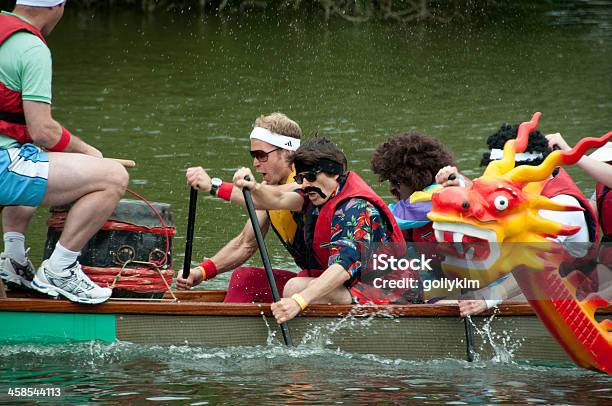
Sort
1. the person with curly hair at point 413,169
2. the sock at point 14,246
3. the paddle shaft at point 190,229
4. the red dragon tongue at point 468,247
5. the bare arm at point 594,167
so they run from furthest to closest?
the paddle shaft at point 190,229 < the sock at point 14,246 < the person with curly hair at point 413,169 < the bare arm at point 594,167 < the red dragon tongue at point 468,247

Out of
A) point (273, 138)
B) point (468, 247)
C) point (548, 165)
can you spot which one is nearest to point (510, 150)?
point (548, 165)

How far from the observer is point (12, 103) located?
7.08 metres

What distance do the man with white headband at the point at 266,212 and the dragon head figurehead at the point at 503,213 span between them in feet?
4.12

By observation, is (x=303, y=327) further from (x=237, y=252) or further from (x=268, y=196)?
(x=237, y=252)

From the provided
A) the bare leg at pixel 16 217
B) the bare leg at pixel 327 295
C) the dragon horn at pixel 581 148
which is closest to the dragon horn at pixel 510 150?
the dragon horn at pixel 581 148

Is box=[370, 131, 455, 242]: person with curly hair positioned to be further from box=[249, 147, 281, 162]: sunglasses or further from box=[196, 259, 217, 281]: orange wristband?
box=[196, 259, 217, 281]: orange wristband

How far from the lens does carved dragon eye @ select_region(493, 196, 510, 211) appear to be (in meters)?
6.53

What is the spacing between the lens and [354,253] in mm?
7230

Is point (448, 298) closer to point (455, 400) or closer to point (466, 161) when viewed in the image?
point (455, 400)

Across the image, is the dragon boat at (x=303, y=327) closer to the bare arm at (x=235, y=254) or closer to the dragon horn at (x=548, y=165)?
the bare arm at (x=235, y=254)

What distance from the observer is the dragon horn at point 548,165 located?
21.4ft

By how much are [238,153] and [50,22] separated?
773 cm

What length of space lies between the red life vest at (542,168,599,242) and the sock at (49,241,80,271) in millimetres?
2540

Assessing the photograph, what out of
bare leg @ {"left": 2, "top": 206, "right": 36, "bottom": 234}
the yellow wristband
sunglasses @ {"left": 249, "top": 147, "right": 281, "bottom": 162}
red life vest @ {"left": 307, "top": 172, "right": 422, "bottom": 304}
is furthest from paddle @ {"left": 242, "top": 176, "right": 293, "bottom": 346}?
bare leg @ {"left": 2, "top": 206, "right": 36, "bottom": 234}
